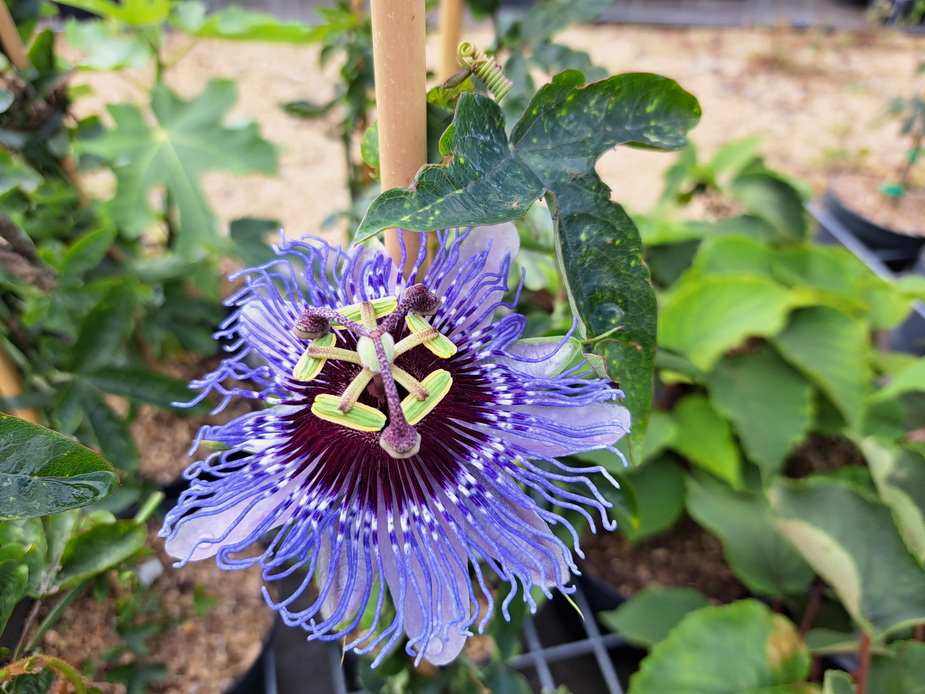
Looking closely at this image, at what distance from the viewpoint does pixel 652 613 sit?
1.20 metres

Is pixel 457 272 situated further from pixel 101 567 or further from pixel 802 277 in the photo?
pixel 802 277

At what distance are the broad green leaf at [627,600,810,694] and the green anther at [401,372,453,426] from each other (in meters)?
0.65

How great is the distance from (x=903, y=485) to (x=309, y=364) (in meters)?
0.96

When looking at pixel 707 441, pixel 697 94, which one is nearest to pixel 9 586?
pixel 707 441

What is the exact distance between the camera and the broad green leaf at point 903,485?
3.17ft

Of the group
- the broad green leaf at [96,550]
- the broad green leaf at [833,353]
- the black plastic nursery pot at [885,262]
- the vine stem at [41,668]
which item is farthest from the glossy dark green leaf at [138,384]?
the black plastic nursery pot at [885,262]

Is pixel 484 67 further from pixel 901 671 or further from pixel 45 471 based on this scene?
pixel 901 671

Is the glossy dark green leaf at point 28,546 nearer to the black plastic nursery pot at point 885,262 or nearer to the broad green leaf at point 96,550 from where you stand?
the broad green leaf at point 96,550

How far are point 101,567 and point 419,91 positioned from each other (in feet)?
1.67

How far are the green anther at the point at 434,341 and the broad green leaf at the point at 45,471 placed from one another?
24 centimetres

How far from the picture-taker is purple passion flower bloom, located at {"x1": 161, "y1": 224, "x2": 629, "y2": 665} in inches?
19.7

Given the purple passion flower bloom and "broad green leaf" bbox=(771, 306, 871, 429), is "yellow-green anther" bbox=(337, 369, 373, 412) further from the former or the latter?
"broad green leaf" bbox=(771, 306, 871, 429)

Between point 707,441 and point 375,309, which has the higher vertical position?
point 375,309

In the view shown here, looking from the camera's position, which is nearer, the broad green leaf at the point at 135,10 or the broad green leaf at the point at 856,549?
the broad green leaf at the point at 856,549
